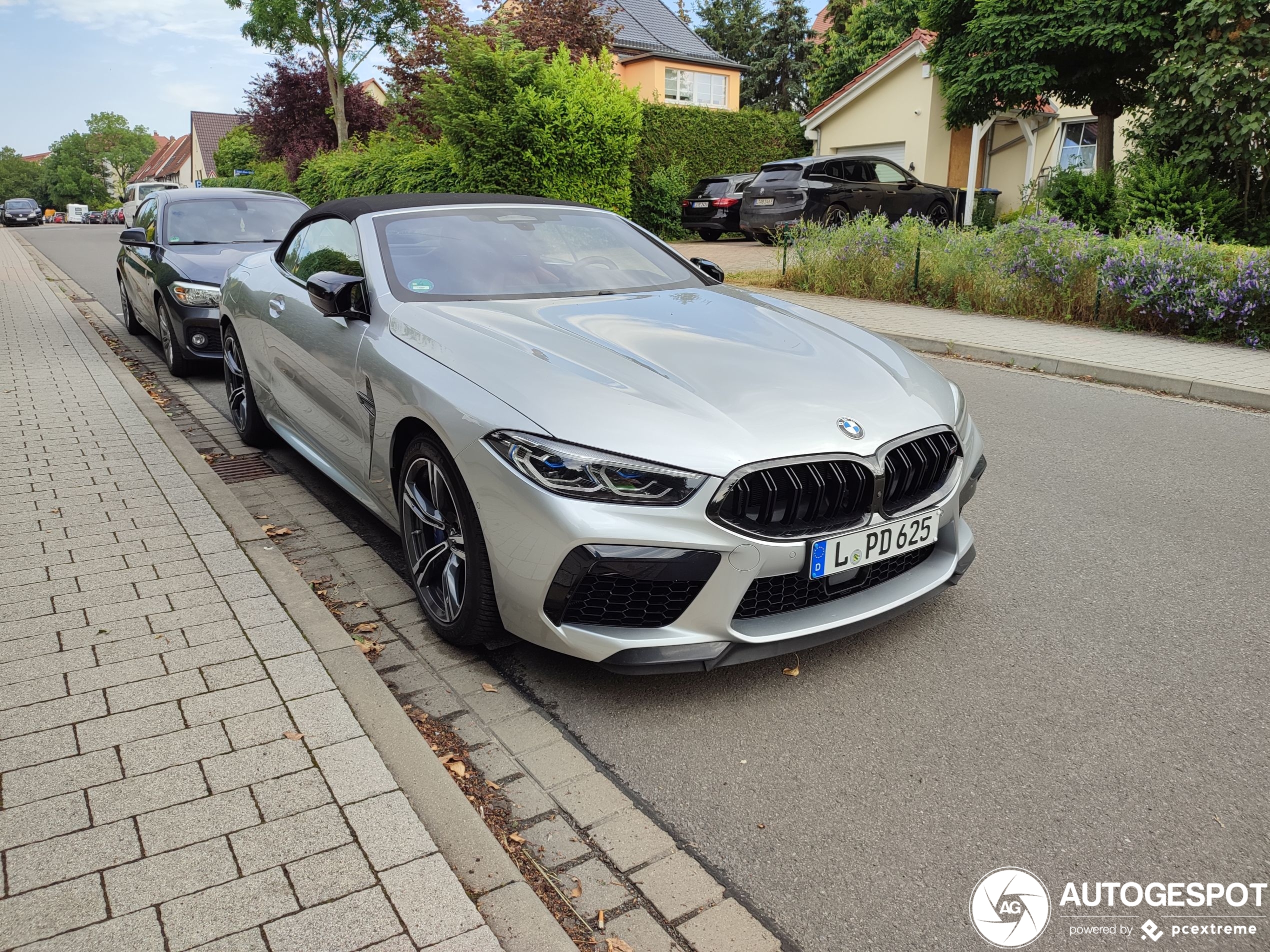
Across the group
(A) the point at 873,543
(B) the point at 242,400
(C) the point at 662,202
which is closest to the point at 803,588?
(A) the point at 873,543

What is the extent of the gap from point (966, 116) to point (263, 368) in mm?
23220

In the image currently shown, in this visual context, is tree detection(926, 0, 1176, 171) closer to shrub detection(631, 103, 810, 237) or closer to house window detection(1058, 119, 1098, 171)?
house window detection(1058, 119, 1098, 171)

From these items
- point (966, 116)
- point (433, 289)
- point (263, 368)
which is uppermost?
point (966, 116)

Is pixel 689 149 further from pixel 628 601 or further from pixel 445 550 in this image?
pixel 628 601

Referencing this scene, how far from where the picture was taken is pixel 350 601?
4.11 m

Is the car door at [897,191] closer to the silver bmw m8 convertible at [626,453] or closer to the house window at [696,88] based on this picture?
the silver bmw m8 convertible at [626,453]

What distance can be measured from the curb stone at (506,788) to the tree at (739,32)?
53921 mm

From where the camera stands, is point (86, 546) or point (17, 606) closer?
point (17, 606)

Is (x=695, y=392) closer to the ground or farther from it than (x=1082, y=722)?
farther from it

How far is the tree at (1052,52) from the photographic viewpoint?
64.5 feet

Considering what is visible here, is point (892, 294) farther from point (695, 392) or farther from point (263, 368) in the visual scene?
point (695, 392)

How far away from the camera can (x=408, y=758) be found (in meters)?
2.83

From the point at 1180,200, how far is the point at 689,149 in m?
14.9

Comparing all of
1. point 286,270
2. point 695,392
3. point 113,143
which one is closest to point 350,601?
point 695,392
